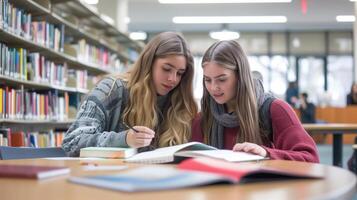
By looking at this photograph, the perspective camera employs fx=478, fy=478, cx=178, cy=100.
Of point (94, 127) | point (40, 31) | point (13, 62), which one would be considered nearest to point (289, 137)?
point (94, 127)

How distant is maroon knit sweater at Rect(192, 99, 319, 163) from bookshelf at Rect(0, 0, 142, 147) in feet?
7.45

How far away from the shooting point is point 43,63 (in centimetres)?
432

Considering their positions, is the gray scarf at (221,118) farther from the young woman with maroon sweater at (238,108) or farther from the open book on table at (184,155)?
the open book on table at (184,155)

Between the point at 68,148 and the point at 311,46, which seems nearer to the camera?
the point at 68,148

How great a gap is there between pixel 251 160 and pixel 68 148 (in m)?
0.82

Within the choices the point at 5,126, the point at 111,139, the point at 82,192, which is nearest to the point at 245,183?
the point at 82,192

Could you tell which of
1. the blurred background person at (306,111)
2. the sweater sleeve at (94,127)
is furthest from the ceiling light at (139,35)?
the sweater sleeve at (94,127)

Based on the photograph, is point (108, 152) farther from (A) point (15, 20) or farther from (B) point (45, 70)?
(B) point (45, 70)

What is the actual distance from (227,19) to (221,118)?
9886 millimetres

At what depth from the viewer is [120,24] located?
866 cm

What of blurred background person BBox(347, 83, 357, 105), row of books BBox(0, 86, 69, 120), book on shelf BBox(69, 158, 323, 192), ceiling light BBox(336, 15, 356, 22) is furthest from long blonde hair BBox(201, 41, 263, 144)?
ceiling light BBox(336, 15, 356, 22)

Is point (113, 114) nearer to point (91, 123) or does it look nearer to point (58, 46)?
point (91, 123)

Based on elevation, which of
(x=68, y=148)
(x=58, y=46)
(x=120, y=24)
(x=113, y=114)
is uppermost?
(x=120, y=24)

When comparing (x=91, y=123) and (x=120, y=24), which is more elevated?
(x=120, y=24)
